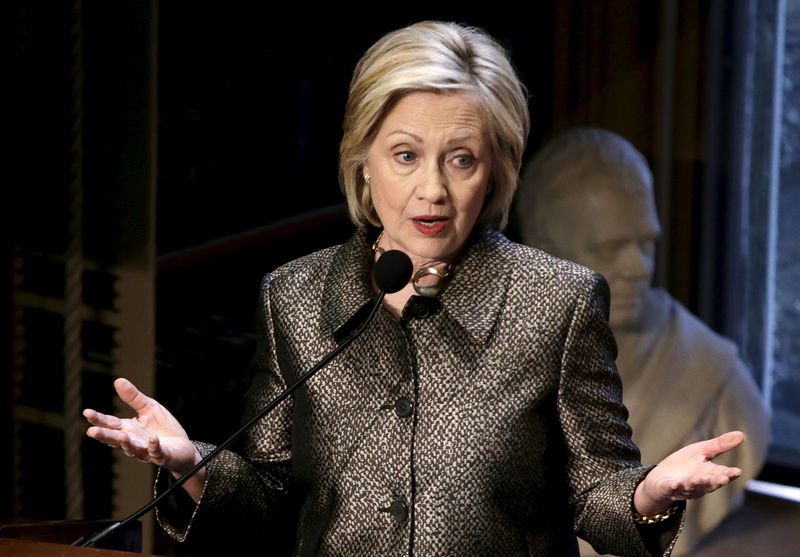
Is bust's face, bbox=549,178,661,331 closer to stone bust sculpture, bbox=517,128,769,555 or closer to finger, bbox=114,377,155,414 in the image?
stone bust sculpture, bbox=517,128,769,555

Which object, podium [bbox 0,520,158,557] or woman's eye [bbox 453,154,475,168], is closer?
podium [bbox 0,520,158,557]

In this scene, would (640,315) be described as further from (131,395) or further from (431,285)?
(131,395)

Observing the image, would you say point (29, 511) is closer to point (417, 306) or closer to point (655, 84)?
point (417, 306)

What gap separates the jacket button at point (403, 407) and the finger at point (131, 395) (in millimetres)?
307

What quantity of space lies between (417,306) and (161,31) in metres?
1.45

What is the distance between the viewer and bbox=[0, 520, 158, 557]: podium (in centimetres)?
132

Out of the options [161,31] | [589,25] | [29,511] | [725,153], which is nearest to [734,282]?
[725,153]

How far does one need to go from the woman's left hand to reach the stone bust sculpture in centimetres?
155

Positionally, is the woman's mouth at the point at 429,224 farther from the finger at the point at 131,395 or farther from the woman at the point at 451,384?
the finger at the point at 131,395

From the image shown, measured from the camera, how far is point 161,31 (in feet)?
9.17

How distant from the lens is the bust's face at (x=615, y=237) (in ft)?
9.71

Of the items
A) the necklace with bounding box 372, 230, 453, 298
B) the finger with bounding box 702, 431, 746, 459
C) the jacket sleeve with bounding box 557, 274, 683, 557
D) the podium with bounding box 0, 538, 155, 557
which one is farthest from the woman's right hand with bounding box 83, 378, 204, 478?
the finger with bounding box 702, 431, 746, 459

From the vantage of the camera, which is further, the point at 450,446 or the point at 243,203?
the point at 243,203

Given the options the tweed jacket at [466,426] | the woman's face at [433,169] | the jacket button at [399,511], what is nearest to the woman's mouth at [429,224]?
the woman's face at [433,169]
